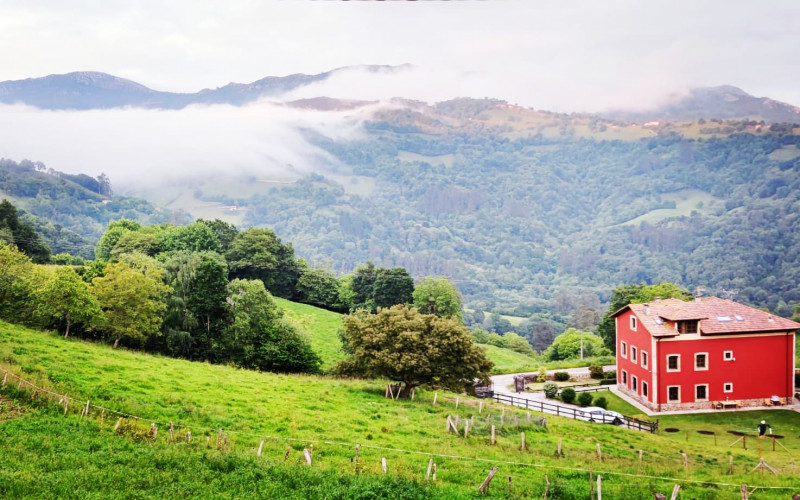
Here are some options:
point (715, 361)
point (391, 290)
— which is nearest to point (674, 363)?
point (715, 361)

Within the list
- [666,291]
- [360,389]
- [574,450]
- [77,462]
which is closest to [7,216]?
[360,389]

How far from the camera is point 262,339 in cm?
4309

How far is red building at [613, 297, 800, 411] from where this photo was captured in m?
41.4

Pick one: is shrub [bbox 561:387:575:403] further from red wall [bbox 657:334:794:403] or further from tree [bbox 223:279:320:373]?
tree [bbox 223:279:320:373]

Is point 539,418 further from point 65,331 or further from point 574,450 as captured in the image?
point 65,331

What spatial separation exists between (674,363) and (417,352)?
19.3m

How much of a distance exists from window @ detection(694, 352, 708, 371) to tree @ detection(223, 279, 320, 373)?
26.2m

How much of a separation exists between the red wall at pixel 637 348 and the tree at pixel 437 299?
2833 centimetres

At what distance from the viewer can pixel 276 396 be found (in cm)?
3009

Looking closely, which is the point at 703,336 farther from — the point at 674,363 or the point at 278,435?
the point at 278,435

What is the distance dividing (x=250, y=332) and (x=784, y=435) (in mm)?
34349

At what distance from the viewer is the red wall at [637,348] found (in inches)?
1667

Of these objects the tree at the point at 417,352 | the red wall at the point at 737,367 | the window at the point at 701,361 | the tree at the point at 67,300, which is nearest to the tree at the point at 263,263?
the tree at the point at 67,300

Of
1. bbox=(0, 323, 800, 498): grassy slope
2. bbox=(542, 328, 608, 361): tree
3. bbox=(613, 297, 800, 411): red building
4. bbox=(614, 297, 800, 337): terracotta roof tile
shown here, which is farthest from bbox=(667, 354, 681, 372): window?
bbox=(542, 328, 608, 361): tree
